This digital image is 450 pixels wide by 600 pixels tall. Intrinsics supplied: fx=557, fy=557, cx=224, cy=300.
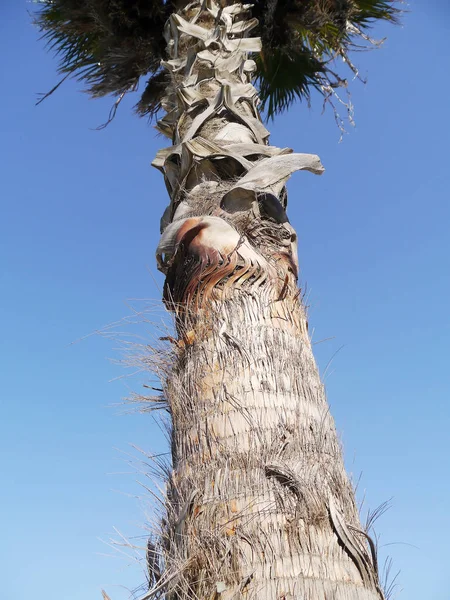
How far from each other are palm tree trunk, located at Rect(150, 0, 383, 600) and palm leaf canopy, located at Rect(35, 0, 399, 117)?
2084 millimetres

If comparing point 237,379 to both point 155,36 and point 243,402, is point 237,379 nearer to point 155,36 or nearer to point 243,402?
point 243,402

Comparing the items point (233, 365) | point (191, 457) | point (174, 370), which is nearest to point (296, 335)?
point (233, 365)

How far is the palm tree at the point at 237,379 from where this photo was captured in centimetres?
145

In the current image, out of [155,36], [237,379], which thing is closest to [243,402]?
[237,379]

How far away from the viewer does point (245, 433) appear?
1.67 metres

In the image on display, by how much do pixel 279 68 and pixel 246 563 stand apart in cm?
505

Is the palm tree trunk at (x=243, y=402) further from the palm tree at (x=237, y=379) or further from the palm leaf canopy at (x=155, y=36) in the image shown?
the palm leaf canopy at (x=155, y=36)

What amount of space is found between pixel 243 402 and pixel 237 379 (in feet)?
0.30

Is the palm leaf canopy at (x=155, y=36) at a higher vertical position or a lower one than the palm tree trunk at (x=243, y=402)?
higher

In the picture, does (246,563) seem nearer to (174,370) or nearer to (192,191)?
(174,370)

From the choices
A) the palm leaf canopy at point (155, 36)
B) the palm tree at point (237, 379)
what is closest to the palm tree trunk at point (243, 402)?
the palm tree at point (237, 379)

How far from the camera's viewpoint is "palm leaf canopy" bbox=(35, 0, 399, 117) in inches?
177

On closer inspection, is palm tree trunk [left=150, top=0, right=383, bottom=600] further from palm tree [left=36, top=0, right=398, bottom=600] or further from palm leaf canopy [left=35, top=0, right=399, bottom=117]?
palm leaf canopy [left=35, top=0, right=399, bottom=117]

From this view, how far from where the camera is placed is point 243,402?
68.4 inches
